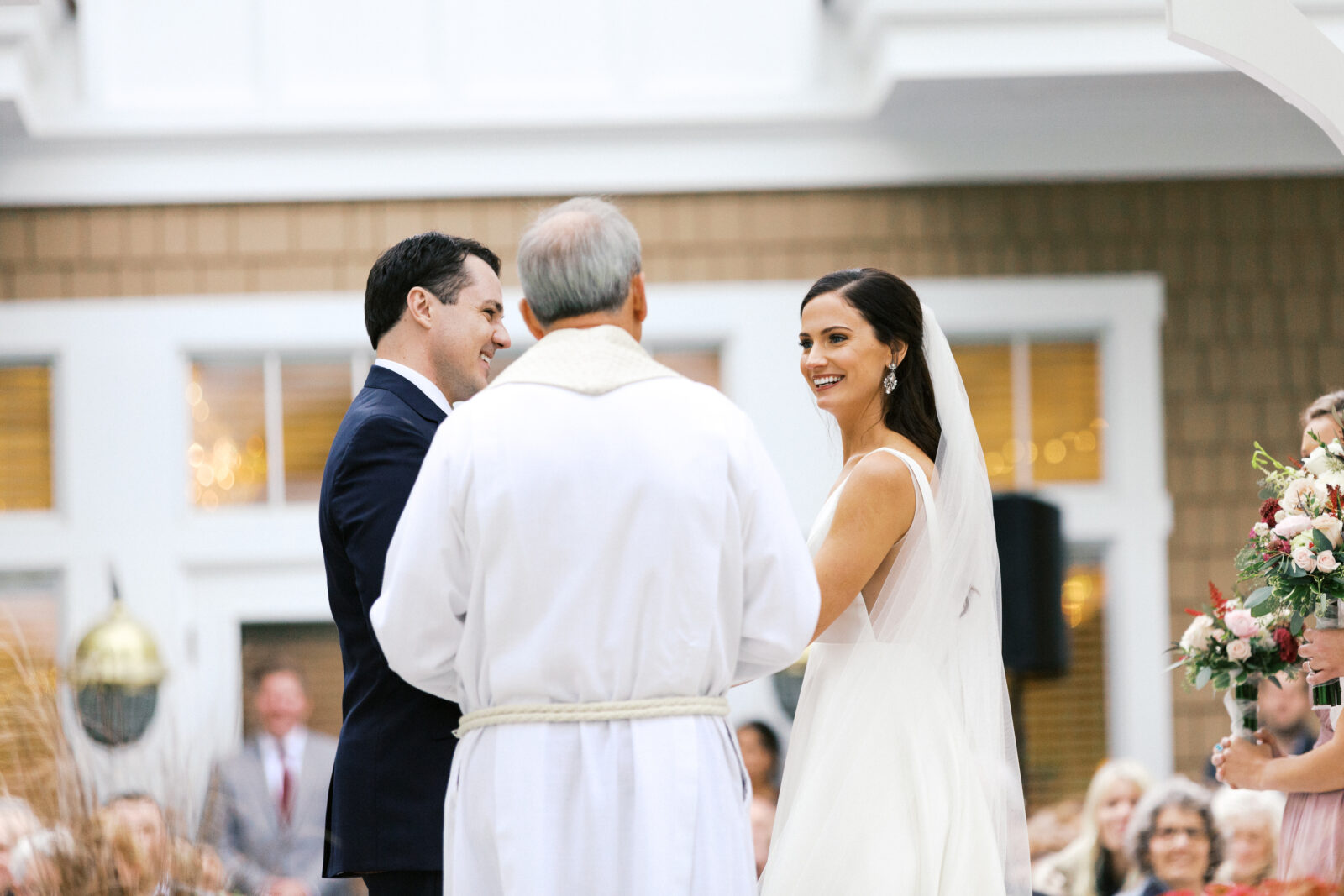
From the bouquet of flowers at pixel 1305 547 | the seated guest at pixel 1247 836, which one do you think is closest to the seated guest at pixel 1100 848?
the seated guest at pixel 1247 836

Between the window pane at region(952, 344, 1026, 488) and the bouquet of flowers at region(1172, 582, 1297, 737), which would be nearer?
the bouquet of flowers at region(1172, 582, 1297, 737)

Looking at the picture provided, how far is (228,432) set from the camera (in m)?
6.75

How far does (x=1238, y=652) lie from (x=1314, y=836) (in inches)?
17.0

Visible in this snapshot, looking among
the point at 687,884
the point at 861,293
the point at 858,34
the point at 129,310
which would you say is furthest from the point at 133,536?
the point at 687,884

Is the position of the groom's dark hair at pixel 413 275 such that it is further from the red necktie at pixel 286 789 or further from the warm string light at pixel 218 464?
the warm string light at pixel 218 464

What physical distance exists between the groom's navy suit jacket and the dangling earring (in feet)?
3.02

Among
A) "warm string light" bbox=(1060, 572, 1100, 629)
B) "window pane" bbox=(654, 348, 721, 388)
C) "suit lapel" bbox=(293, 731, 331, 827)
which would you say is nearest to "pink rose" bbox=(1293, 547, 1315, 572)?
"suit lapel" bbox=(293, 731, 331, 827)

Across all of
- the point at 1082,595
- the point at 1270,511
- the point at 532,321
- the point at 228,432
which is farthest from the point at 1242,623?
the point at 228,432

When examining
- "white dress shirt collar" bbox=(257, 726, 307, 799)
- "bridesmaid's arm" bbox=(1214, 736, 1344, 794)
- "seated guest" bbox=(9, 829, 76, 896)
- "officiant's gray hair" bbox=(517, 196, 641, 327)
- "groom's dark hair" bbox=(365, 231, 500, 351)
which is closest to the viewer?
"seated guest" bbox=(9, 829, 76, 896)

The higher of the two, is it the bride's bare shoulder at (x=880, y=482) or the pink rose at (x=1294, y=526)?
the bride's bare shoulder at (x=880, y=482)

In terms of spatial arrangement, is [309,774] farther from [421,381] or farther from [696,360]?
[421,381]

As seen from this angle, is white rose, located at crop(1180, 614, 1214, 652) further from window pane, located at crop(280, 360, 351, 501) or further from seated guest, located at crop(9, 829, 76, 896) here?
window pane, located at crop(280, 360, 351, 501)

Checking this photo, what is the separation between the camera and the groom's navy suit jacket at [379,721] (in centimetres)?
258

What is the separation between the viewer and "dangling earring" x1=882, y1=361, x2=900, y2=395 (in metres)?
3.00
